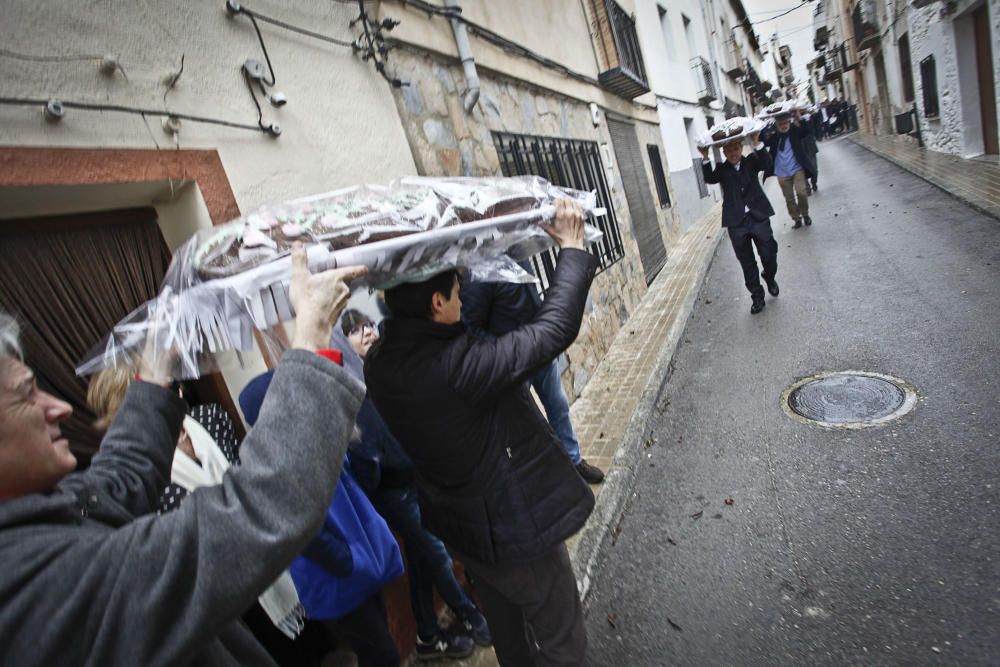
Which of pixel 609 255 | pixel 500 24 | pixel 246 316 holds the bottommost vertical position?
pixel 609 255

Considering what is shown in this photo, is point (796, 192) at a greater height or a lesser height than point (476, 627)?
greater

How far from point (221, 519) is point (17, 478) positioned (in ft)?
1.25

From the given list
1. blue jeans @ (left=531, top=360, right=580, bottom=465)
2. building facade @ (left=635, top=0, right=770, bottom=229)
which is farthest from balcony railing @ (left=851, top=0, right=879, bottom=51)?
blue jeans @ (left=531, top=360, right=580, bottom=465)

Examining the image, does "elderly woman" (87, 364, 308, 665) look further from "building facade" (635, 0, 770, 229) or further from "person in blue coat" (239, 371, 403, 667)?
"building facade" (635, 0, 770, 229)

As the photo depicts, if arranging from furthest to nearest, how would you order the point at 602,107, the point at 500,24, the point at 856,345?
the point at 602,107 < the point at 500,24 < the point at 856,345

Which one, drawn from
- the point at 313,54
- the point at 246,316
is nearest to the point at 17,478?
the point at 246,316

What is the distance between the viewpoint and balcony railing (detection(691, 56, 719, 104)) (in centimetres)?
1692

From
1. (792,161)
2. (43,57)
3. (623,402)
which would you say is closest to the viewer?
(43,57)

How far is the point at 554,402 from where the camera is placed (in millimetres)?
3676

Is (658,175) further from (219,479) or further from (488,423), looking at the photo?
(219,479)

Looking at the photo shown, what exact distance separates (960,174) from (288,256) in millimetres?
12481

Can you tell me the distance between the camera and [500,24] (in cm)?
570

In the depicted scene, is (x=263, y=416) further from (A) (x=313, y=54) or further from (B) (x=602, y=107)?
(B) (x=602, y=107)

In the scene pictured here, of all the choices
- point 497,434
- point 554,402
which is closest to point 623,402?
point 554,402
